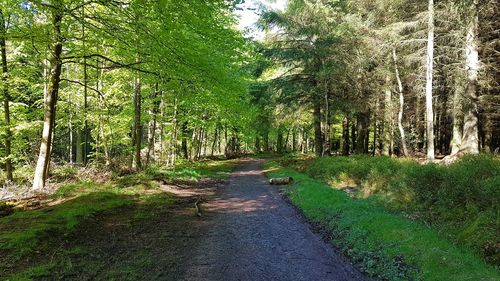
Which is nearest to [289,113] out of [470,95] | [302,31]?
[302,31]

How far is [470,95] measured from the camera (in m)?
16.2

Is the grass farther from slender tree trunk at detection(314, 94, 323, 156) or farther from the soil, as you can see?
slender tree trunk at detection(314, 94, 323, 156)

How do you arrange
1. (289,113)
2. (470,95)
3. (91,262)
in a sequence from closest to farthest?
(91,262) < (470,95) < (289,113)

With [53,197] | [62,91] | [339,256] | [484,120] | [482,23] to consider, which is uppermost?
[482,23]

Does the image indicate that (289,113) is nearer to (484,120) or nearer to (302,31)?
(302,31)

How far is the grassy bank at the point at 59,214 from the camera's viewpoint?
221 inches

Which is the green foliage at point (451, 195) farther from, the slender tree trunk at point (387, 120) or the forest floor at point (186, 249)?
the slender tree trunk at point (387, 120)

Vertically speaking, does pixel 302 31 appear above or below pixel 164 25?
above

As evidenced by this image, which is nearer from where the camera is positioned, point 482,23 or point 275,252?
point 275,252

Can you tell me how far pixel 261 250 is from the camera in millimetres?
7156

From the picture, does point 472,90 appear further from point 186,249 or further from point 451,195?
point 186,249

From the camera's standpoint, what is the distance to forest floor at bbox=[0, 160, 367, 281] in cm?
572

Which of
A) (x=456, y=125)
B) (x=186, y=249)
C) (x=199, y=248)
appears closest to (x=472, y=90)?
(x=456, y=125)

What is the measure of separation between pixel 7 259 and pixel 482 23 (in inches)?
803
